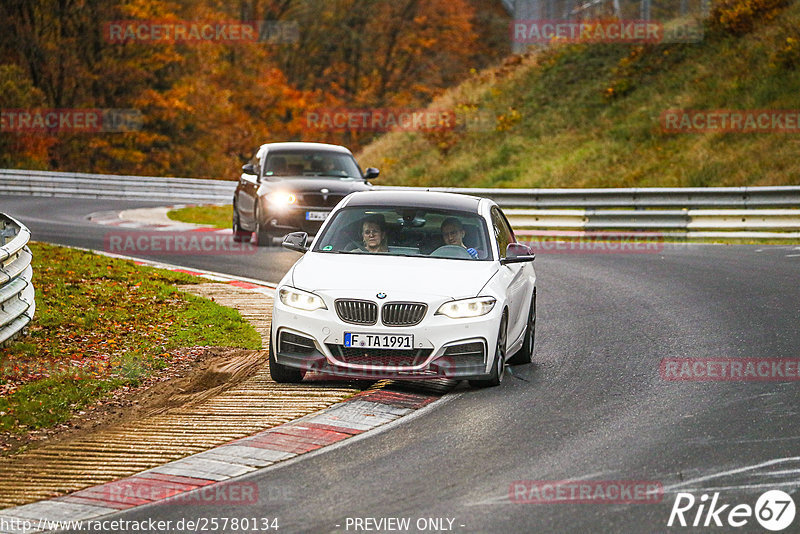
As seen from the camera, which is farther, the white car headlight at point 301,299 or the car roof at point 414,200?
the car roof at point 414,200

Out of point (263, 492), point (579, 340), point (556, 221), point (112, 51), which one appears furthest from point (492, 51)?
point (263, 492)

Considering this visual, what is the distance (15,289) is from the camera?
11109 millimetres

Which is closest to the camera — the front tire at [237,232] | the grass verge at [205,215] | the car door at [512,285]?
the car door at [512,285]

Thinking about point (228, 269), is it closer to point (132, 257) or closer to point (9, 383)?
point (132, 257)

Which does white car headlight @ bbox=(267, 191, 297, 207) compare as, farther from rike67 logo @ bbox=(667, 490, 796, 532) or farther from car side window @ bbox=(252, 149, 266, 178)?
rike67 logo @ bbox=(667, 490, 796, 532)

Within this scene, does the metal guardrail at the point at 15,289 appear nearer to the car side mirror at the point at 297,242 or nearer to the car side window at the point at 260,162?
the car side mirror at the point at 297,242

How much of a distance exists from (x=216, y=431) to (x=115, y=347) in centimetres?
350

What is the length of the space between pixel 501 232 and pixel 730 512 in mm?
5345

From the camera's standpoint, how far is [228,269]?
1802cm

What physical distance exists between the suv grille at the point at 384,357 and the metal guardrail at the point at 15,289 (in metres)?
3.34

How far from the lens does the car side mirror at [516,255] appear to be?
10.5 m

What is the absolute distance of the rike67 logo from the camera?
6.18 m

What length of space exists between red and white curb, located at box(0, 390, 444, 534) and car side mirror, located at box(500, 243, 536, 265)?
183 centimetres

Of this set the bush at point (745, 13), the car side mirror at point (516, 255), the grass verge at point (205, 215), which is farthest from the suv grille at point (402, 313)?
Answer: the bush at point (745, 13)
